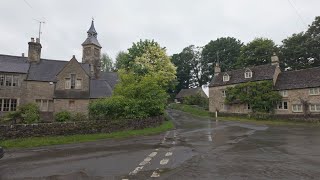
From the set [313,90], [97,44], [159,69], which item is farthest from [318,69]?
[97,44]

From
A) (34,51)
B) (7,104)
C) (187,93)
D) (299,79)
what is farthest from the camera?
(187,93)

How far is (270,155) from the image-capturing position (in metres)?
11.5

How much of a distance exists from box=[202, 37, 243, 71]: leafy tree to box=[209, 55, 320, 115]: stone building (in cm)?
2761

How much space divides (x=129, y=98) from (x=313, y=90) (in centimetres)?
2775

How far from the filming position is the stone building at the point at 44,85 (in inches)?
1304

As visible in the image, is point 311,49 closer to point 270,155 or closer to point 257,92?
point 257,92

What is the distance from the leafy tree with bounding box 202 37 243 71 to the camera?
79.7 meters

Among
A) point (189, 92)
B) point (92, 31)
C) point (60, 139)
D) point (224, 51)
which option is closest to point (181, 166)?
point (60, 139)

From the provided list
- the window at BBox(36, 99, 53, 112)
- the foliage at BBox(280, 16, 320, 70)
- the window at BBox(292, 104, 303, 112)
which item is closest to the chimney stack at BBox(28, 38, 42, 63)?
the window at BBox(36, 99, 53, 112)

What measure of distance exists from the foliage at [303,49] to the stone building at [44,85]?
41980 mm

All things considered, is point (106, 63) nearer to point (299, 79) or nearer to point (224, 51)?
point (224, 51)

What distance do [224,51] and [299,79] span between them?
4063 cm

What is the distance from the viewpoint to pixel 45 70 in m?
36.4

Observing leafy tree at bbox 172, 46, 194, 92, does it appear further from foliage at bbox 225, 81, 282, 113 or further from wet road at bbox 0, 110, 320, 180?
wet road at bbox 0, 110, 320, 180
